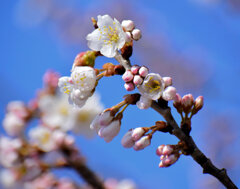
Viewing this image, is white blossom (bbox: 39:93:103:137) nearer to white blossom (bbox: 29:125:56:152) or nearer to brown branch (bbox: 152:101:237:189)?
white blossom (bbox: 29:125:56:152)

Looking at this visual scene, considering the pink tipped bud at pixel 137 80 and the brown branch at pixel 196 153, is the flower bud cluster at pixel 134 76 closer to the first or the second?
the pink tipped bud at pixel 137 80

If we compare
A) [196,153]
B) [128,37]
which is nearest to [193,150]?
[196,153]

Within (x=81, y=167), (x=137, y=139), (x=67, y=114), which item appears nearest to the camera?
(x=137, y=139)

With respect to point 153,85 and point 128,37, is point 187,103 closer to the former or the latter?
point 153,85

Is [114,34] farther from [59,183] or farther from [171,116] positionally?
[59,183]

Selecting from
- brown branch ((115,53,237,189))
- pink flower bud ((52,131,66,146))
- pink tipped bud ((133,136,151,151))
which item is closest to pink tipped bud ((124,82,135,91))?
brown branch ((115,53,237,189))

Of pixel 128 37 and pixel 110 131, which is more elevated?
pixel 128 37

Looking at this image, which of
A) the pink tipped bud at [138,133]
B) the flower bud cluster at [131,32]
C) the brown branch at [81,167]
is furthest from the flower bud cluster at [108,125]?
the brown branch at [81,167]
